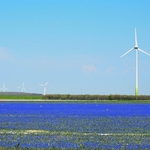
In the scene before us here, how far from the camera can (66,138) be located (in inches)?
1422

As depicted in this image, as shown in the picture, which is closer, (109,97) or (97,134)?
(97,134)

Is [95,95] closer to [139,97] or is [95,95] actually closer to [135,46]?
[139,97]

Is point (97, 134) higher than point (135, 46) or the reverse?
the reverse

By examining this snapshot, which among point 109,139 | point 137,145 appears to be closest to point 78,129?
point 109,139

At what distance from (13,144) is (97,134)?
8.88 metres

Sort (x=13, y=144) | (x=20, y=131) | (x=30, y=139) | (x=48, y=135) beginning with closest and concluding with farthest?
(x=13, y=144), (x=30, y=139), (x=48, y=135), (x=20, y=131)

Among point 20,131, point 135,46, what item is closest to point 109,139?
point 20,131

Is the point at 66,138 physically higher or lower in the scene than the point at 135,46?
lower

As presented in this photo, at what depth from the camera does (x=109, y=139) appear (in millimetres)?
35469

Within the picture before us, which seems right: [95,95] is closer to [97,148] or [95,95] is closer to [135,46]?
[135,46]

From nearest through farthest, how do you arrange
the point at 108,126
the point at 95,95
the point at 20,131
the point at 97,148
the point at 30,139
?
the point at 97,148
the point at 30,139
the point at 20,131
the point at 108,126
the point at 95,95

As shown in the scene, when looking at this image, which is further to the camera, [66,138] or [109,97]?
[109,97]

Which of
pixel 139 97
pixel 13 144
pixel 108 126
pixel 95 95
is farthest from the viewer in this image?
pixel 95 95

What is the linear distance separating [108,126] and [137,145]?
47.0ft
